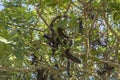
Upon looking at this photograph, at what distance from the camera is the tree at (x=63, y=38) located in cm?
324

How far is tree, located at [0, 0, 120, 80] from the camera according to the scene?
10.6 feet

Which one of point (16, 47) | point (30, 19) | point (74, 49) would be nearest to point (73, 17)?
point (74, 49)

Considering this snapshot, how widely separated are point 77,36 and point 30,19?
92 cm

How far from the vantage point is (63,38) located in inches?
137

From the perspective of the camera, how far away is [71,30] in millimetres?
4281

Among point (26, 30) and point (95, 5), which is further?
point (26, 30)

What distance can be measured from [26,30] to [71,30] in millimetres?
563

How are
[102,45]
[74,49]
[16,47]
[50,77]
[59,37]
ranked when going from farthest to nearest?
[102,45]
[50,77]
[74,49]
[59,37]
[16,47]

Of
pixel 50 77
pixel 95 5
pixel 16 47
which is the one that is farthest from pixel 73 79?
pixel 16 47

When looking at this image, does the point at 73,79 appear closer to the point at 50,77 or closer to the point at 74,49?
the point at 50,77

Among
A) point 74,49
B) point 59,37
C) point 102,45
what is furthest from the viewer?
point 102,45

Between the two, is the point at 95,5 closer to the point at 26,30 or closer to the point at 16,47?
the point at 26,30

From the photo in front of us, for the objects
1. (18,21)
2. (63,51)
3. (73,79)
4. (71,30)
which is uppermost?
(18,21)

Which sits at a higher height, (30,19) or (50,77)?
(30,19)
